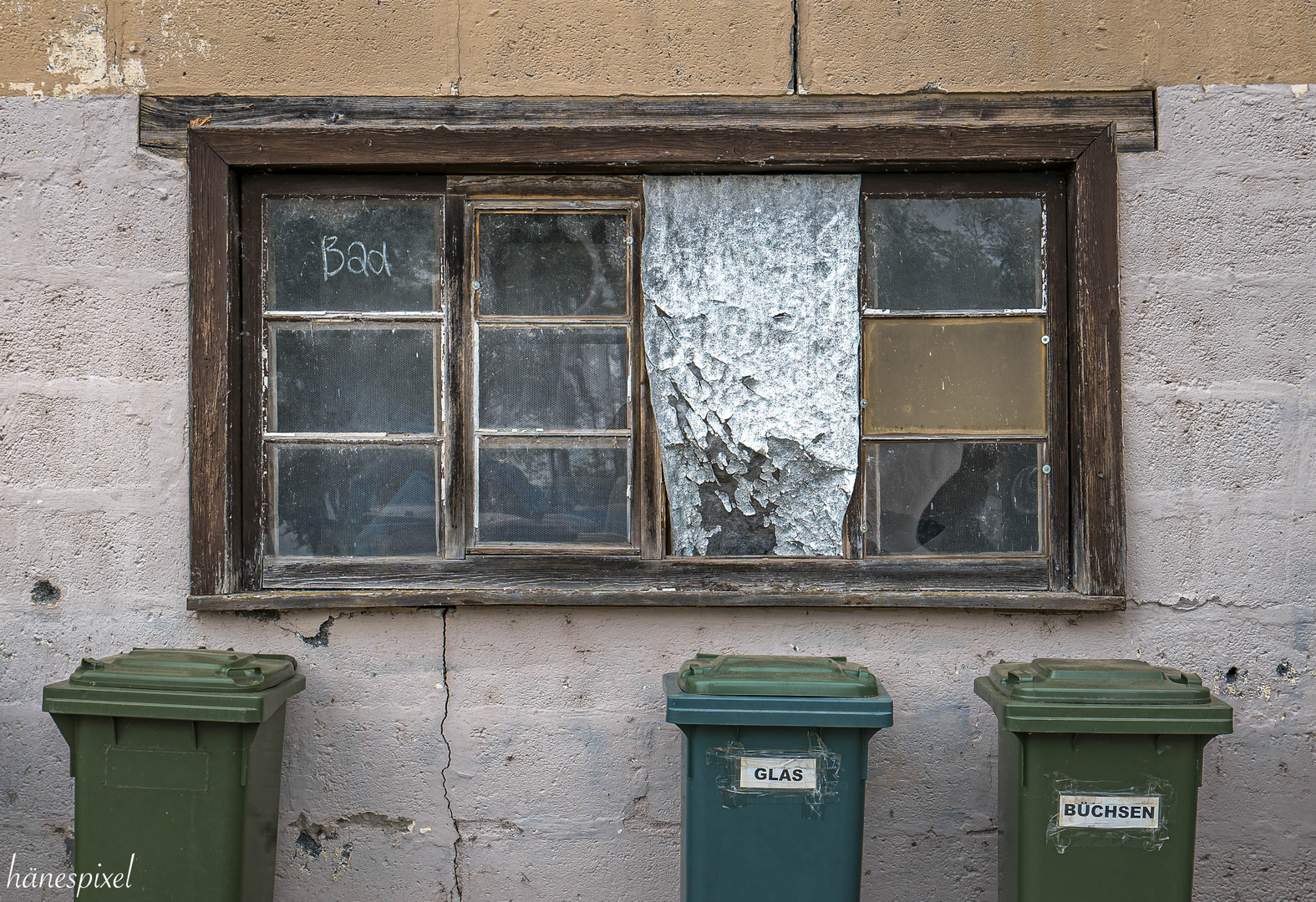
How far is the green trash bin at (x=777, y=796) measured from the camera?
7.50ft

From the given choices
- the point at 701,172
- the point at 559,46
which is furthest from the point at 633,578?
the point at 559,46

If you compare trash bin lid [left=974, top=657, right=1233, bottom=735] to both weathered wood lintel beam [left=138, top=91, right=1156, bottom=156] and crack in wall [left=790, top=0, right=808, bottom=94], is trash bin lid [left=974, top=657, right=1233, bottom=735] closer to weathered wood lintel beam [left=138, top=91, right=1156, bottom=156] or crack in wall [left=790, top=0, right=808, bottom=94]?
weathered wood lintel beam [left=138, top=91, right=1156, bottom=156]

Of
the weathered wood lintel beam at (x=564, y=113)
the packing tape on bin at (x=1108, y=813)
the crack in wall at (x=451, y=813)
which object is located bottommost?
the crack in wall at (x=451, y=813)

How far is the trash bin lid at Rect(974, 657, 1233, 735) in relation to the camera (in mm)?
2236

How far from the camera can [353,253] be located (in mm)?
3053

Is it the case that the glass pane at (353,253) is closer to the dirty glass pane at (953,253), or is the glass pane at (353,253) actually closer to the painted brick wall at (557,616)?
the painted brick wall at (557,616)

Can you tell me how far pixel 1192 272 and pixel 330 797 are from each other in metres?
3.30

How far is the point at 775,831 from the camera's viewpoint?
229 centimetres

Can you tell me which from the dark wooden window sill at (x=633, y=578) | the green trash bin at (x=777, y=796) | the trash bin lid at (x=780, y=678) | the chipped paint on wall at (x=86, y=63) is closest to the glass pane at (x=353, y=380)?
the dark wooden window sill at (x=633, y=578)

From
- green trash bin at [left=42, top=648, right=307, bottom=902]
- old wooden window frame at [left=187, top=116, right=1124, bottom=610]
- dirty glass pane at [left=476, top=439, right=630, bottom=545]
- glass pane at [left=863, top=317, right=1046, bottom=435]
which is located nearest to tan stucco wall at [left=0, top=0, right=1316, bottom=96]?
old wooden window frame at [left=187, top=116, right=1124, bottom=610]

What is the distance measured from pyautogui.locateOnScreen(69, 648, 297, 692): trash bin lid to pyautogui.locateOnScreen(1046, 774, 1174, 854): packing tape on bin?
2161 mm

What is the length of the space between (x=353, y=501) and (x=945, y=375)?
2.07 metres

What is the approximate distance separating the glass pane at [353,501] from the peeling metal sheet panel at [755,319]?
86 centimetres

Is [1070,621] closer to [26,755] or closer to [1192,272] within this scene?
[1192,272]
